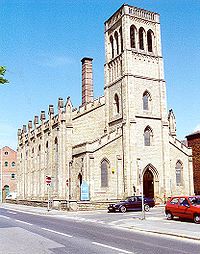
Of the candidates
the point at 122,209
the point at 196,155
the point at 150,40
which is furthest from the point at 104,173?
the point at 150,40

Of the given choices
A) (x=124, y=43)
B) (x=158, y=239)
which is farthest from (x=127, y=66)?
(x=158, y=239)

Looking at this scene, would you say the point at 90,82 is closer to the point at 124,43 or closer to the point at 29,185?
the point at 124,43

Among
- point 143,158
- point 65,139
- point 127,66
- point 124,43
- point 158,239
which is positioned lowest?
point 158,239

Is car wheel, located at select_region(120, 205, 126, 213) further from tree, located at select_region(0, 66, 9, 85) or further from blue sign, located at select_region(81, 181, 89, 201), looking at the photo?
tree, located at select_region(0, 66, 9, 85)

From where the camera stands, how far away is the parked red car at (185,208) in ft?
61.2

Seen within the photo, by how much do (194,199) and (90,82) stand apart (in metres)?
32.2

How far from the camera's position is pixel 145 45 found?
4150 centimetres

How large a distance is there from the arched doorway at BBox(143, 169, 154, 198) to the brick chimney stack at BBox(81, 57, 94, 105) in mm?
14554

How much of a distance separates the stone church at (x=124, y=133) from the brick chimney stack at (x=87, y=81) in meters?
5.39

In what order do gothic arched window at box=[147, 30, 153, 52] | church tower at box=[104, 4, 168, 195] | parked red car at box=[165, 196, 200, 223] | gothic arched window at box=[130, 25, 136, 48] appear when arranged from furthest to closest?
gothic arched window at box=[147, 30, 153, 52] < gothic arched window at box=[130, 25, 136, 48] < church tower at box=[104, 4, 168, 195] < parked red car at box=[165, 196, 200, 223]

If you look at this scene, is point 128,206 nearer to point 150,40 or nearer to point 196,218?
point 196,218

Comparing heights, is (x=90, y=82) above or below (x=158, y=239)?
above

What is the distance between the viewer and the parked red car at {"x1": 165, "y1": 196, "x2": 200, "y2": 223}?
18.6m

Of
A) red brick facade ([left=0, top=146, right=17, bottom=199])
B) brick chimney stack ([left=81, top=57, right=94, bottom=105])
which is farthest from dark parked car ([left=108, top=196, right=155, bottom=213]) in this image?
red brick facade ([left=0, top=146, right=17, bottom=199])
